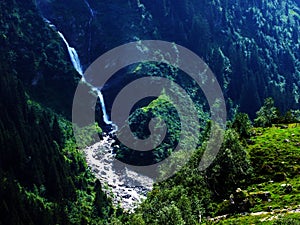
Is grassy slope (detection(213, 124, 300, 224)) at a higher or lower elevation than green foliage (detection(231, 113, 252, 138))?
lower

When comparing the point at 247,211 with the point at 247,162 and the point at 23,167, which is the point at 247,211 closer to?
the point at 247,162

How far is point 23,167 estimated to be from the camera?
652 ft

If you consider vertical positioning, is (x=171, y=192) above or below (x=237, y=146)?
below

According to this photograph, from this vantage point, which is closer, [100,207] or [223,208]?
[223,208]

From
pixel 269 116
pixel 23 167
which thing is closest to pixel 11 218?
pixel 23 167

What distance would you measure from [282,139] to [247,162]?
17573mm

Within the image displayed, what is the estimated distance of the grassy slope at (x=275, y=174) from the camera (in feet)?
267

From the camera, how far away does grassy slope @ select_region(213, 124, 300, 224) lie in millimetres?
81375

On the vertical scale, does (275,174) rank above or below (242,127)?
below

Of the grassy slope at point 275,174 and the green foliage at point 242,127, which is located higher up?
the green foliage at point 242,127

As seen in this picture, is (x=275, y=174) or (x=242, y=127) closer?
(x=275, y=174)

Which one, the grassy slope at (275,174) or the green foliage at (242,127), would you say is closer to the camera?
the grassy slope at (275,174)

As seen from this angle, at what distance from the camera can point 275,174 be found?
4035 inches

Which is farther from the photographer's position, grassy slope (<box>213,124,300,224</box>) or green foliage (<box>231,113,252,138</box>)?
green foliage (<box>231,113,252,138</box>)
